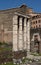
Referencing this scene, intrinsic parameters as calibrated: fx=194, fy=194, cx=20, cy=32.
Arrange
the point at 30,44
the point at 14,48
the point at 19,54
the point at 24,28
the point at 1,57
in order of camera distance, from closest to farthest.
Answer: the point at 1,57 → the point at 19,54 → the point at 14,48 → the point at 24,28 → the point at 30,44

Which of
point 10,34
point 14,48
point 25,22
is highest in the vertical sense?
point 25,22

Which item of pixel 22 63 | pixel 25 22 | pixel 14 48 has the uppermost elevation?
pixel 25 22

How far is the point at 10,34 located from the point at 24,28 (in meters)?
2.50

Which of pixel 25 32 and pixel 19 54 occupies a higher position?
pixel 25 32

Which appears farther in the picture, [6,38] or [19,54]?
[6,38]

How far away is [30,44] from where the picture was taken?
24.4m

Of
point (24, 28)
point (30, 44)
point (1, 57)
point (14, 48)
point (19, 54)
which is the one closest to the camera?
point (1, 57)

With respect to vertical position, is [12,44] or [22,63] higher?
[12,44]

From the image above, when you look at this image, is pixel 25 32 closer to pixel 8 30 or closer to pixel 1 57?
pixel 8 30

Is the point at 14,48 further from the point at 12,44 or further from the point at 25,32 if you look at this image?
the point at 25,32

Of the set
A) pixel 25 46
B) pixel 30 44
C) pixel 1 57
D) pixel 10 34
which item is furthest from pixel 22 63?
pixel 30 44

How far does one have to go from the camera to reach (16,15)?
20.4 meters

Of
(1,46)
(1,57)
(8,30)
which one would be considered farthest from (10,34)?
(1,57)

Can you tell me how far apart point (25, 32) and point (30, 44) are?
267cm
